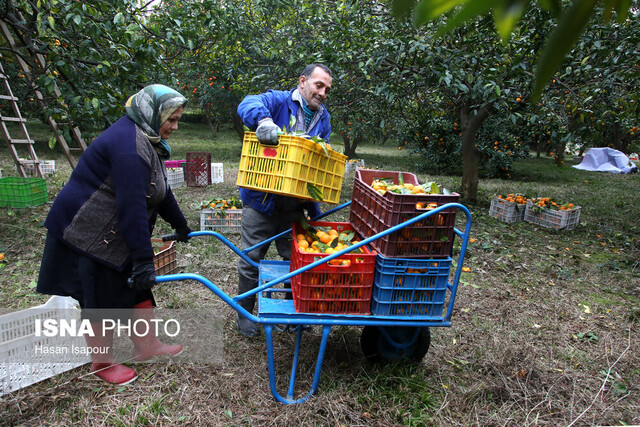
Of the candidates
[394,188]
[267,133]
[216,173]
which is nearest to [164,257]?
[267,133]

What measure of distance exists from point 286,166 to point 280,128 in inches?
19.0

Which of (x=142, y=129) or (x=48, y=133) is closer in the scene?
(x=142, y=129)

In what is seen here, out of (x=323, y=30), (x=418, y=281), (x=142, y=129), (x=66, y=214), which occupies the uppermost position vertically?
(x=323, y=30)

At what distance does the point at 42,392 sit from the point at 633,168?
75.0 feet

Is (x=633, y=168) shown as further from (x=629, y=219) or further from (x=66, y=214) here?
(x=66, y=214)

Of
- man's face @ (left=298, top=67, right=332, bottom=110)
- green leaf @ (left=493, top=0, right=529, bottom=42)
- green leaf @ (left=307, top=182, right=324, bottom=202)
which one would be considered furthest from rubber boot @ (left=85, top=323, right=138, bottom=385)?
green leaf @ (left=493, top=0, right=529, bottom=42)

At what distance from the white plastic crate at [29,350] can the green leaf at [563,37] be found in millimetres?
3123

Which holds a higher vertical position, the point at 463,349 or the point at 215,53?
the point at 215,53

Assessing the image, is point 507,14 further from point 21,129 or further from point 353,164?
point 353,164

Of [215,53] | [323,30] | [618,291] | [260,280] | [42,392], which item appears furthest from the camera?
[215,53]

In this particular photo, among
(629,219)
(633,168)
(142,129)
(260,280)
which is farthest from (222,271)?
(633,168)

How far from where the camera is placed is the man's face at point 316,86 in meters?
2.94

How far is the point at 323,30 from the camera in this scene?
22.2ft

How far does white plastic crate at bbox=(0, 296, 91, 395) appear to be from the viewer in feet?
8.25
